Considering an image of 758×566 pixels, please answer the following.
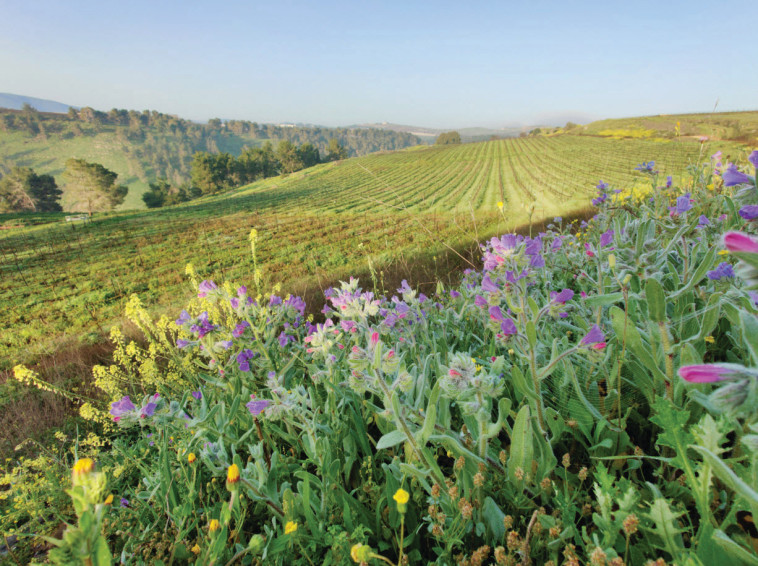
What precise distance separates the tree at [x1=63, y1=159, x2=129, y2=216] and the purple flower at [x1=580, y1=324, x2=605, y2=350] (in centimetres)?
6649

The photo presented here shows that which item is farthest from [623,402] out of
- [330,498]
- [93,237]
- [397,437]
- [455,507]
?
[93,237]

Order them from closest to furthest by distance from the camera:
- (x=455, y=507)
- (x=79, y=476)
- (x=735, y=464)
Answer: (x=79, y=476) < (x=735, y=464) < (x=455, y=507)

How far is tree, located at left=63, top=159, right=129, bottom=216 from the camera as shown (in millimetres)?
50469

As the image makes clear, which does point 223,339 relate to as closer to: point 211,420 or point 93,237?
point 211,420

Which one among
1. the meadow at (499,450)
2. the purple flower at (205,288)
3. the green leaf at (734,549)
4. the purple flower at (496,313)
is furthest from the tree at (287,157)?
the green leaf at (734,549)

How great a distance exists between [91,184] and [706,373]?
224 ft

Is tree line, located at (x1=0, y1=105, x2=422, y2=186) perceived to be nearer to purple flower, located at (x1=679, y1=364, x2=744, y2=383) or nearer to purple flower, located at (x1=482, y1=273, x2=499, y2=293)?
purple flower, located at (x1=482, y1=273, x2=499, y2=293)

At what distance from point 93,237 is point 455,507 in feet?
105

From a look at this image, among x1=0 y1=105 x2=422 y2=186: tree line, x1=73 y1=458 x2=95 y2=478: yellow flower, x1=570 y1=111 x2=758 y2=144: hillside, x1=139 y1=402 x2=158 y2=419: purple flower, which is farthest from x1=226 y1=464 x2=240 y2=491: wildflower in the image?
x1=0 y1=105 x2=422 y2=186: tree line

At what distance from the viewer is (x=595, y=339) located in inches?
50.2

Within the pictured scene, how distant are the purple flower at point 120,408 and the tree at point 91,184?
64.9 metres

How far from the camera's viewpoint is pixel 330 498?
143cm

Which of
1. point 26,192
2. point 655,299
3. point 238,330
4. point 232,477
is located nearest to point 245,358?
point 238,330

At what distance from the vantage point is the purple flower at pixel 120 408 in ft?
5.65
